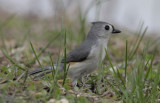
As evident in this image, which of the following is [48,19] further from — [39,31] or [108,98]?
[108,98]

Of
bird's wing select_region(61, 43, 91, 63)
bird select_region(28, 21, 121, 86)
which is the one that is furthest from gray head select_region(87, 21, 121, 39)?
bird's wing select_region(61, 43, 91, 63)

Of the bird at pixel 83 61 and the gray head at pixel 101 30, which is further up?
the gray head at pixel 101 30

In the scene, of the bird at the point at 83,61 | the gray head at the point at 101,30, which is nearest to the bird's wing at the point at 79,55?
the bird at the point at 83,61

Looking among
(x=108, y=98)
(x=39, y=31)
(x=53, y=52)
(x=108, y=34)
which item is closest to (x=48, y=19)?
(x=39, y=31)

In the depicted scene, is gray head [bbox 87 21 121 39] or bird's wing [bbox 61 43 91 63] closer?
bird's wing [bbox 61 43 91 63]

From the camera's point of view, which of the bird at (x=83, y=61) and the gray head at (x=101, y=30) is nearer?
the bird at (x=83, y=61)

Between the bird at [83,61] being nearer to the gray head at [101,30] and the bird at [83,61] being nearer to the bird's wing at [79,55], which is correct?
the bird's wing at [79,55]

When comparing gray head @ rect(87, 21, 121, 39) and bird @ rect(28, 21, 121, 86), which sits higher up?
gray head @ rect(87, 21, 121, 39)

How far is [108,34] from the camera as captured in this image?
14.5 ft

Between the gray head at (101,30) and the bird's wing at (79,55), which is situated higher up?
the gray head at (101,30)

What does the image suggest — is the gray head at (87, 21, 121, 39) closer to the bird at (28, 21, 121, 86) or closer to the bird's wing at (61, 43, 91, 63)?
the bird at (28, 21, 121, 86)

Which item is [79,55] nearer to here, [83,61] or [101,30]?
[83,61]

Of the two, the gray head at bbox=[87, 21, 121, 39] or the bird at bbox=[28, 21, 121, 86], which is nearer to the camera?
the bird at bbox=[28, 21, 121, 86]

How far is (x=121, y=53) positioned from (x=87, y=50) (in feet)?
8.77
